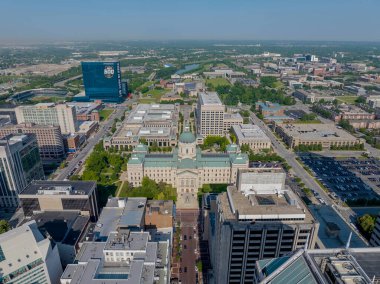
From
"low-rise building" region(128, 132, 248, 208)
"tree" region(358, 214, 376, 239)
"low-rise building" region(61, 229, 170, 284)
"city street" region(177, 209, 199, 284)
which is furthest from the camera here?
"low-rise building" region(128, 132, 248, 208)

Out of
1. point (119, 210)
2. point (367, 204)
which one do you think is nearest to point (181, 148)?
point (119, 210)

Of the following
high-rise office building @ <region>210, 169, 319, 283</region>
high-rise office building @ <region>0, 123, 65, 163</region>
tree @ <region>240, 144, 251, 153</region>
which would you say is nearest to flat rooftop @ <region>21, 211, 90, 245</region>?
high-rise office building @ <region>210, 169, 319, 283</region>

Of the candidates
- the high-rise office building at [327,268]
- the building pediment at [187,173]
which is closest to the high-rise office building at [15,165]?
the building pediment at [187,173]

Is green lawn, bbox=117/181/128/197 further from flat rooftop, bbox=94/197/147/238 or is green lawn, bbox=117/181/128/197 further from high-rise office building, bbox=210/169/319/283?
high-rise office building, bbox=210/169/319/283

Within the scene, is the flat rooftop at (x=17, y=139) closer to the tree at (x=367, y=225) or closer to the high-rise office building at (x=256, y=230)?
the high-rise office building at (x=256, y=230)

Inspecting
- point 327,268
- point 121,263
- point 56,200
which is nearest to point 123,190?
point 56,200

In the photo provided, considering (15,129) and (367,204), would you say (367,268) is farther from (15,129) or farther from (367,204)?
(15,129)
